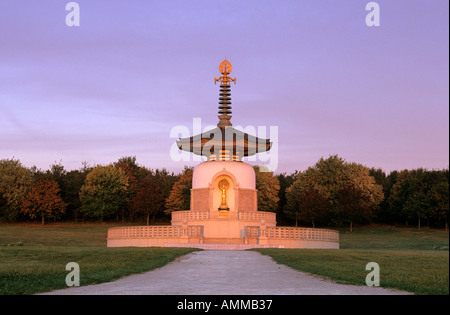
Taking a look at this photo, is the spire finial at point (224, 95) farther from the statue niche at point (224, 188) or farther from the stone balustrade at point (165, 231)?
the stone balustrade at point (165, 231)

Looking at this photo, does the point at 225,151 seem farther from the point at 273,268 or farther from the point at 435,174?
the point at 435,174

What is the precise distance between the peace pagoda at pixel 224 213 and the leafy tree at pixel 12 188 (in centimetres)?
3190

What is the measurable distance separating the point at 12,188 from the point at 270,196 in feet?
119

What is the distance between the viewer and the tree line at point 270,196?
2571 inches

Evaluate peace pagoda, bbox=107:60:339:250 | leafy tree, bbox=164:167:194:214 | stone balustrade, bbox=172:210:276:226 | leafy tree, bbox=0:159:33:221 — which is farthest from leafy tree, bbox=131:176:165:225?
stone balustrade, bbox=172:210:276:226

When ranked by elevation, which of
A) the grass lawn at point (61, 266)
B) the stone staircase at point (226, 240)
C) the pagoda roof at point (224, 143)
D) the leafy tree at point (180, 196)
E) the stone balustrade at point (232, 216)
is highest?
the pagoda roof at point (224, 143)

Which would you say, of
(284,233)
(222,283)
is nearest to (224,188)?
(284,233)

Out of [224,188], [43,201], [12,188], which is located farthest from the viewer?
[12,188]

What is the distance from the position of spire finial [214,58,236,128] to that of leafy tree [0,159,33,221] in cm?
3512

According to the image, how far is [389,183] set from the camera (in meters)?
79.5

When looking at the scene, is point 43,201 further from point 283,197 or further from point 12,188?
point 283,197

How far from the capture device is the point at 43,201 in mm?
68562

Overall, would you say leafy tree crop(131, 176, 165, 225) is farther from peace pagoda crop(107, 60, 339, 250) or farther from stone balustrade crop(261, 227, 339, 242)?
stone balustrade crop(261, 227, 339, 242)

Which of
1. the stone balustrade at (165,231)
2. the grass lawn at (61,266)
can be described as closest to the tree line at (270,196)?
the stone balustrade at (165,231)
